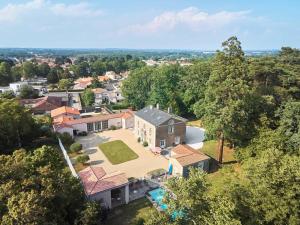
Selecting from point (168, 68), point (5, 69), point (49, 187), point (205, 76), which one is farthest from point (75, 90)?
point (49, 187)

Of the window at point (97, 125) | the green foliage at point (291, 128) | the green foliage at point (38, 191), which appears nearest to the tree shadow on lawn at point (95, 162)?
the green foliage at point (38, 191)

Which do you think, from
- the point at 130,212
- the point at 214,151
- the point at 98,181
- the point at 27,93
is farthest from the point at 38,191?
the point at 27,93

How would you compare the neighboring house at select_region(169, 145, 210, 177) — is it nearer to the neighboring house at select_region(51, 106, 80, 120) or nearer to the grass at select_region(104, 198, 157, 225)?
the grass at select_region(104, 198, 157, 225)

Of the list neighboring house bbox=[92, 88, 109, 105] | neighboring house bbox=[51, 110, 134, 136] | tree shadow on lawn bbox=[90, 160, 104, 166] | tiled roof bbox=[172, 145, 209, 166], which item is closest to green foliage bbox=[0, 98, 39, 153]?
neighboring house bbox=[51, 110, 134, 136]

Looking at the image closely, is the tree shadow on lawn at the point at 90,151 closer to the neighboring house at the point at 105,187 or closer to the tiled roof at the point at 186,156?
the neighboring house at the point at 105,187

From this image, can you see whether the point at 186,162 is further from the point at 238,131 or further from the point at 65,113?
the point at 65,113

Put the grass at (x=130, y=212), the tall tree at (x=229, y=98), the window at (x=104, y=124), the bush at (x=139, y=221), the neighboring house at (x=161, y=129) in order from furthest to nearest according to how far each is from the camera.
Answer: the window at (x=104, y=124), the neighboring house at (x=161, y=129), the tall tree at (x=229, y=98), the grass at (x=130, y=212), the bush at (x=139, y=221)
